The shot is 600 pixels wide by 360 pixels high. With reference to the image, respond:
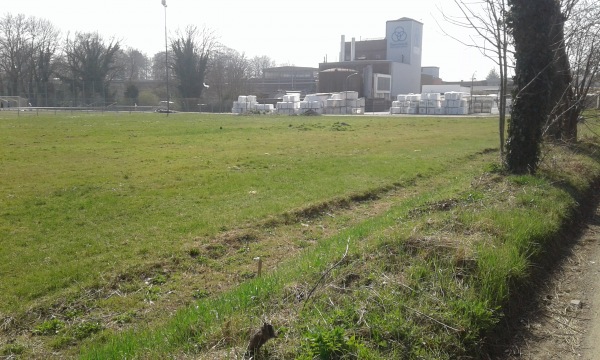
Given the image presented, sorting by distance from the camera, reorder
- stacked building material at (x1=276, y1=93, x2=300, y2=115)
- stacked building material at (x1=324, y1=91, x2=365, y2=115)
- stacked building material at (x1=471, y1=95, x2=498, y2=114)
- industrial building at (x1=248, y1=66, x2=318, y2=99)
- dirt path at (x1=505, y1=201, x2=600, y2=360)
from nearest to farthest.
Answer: dirt path at (x1=505, y1=201, x2=600, y2=360) < stacked building material at (x1=276, y1=93, x2=300, y2=115) < stacked building material at (x1=471, y1=95, x2=498, y2=114) < stacked building material at (x1=324, y1=91, x2=365, y2=115) < industrial building at (x1=248, y1=66, x2=318, y2=99)

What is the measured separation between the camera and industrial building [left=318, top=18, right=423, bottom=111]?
9512cm

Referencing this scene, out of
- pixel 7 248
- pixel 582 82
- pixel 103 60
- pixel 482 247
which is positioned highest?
pixel 103 60

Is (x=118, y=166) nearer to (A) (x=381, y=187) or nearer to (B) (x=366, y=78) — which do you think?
(A) (x=381, y=187)

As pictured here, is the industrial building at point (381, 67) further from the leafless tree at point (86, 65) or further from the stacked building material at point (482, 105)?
the leafless tree at point (86, 65)

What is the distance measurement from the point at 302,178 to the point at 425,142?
14.2 metres

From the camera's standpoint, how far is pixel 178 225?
10.7 m

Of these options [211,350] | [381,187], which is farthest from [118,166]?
[211,350]

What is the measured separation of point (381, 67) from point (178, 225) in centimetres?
9530

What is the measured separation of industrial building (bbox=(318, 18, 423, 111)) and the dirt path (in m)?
84.5

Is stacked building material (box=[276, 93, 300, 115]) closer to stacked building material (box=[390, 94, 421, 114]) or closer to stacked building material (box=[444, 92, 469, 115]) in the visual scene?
stacked building material (box=[390, 94, 421, 114])

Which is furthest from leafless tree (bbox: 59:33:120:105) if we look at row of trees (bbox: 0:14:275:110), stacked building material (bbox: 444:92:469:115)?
stacked building material (bbox: 444:92:469:115)

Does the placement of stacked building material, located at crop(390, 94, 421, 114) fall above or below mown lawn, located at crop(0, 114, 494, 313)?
above

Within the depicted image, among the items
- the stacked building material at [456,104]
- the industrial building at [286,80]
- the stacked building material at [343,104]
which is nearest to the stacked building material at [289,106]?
the stacked building material at [343,104]

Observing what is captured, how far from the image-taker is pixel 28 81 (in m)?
85.2
